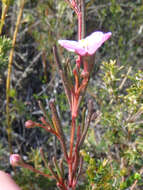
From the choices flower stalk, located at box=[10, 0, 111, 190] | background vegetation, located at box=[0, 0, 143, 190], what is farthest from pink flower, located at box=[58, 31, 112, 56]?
background vegetation, located at box=[0, 0, 143, 190]

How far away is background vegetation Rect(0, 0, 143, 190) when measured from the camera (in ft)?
3.84

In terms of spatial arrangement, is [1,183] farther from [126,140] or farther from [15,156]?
[126,140]

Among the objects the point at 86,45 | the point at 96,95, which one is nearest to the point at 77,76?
the point at 86,45

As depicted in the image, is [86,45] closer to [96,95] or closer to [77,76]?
[77,76]

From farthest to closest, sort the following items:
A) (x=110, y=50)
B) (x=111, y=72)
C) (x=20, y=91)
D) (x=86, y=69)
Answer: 1. (x=20, y=91)
2. (x=110, y=50)
3. (x=111, y=72)
4. (x=86, y=69)

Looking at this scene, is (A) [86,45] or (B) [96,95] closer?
(A) [86,45]

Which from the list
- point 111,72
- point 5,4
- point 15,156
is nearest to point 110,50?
point 111,72

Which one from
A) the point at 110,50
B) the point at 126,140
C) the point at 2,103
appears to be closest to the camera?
the point at 126,140

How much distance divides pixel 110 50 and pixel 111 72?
1.90ft

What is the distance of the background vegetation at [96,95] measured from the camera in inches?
46.0

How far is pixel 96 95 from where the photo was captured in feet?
5.96

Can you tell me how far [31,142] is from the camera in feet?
6.98

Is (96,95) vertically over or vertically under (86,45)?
under

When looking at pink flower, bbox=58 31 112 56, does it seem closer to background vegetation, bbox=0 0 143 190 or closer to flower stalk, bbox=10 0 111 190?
flower stalk, bbox=10 0 111 190
